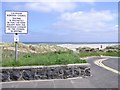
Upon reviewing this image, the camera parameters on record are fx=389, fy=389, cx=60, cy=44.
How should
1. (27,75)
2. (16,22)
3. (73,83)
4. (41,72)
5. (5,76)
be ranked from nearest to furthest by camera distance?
(73,83)
(5,76)
(27,75)
(41,72)
(16,22)

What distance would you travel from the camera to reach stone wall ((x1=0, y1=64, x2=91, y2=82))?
621 inches

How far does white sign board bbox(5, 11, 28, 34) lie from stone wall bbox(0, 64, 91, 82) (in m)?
2.79

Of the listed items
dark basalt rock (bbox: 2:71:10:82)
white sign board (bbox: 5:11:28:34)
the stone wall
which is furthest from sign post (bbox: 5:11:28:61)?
dark basalt rock (bbox: 2:71:10:82)

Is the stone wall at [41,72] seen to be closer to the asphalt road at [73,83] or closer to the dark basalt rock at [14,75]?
the dark basalt rock at [14,75]

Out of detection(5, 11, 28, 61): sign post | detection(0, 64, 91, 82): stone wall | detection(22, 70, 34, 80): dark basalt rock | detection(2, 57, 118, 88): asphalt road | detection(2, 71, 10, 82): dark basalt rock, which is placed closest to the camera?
detection(2, 57, 118, 88): asphalt road

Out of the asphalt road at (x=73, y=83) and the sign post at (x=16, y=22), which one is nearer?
the asphalt road at (x=73, y=83)

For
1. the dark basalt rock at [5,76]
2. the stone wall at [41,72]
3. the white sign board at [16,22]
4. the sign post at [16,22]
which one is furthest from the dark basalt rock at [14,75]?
the white sign board at [16,22]

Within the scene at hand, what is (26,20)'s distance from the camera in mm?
18109

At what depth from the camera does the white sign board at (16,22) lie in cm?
1806

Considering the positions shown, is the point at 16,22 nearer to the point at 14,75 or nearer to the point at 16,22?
the point at 16,22

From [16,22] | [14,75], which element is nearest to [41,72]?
[14,75]

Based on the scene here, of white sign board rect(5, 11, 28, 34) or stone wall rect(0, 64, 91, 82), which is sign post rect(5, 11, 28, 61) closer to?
white sign board rect(5, 11, 28, 34)

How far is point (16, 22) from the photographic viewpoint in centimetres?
1814

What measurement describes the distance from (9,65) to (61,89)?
3.88 m
